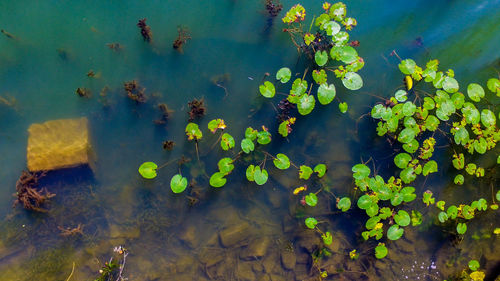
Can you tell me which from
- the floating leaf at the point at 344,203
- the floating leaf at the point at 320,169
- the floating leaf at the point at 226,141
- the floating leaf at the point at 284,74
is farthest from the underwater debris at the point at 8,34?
the floating leaf at the point at 344,203

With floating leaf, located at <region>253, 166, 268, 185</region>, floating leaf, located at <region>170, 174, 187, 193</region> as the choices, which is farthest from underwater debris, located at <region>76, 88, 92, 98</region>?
floating leaf, located at <region>253, 166, 268, 185</region>

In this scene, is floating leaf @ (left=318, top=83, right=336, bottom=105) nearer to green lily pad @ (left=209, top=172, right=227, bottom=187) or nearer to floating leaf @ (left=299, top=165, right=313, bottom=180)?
floating leaf @ (left=299, top=165, right=313, bottom=180)

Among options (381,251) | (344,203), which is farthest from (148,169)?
(381,251)

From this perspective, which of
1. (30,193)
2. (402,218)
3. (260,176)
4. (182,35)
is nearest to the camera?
(30,193)

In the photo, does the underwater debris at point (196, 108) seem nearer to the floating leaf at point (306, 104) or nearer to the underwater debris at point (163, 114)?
the underwater debris at point (163, 114)

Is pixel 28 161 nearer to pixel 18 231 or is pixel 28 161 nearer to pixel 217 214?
pixel 18 231

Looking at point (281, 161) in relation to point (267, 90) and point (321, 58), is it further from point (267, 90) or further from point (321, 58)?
point (321, 58)
